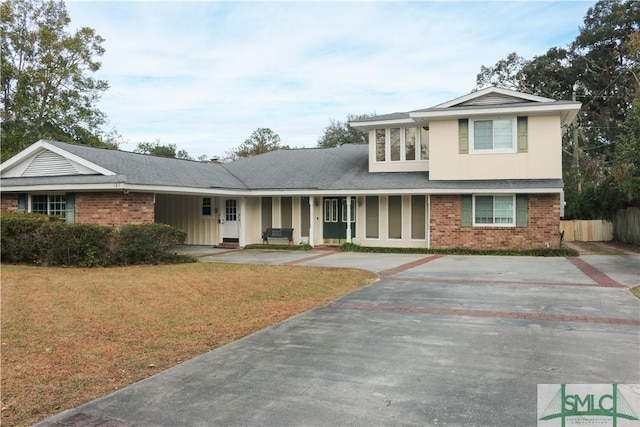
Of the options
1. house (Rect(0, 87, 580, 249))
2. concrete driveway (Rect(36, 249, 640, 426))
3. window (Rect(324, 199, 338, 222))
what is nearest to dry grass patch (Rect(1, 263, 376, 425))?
concrete driveway (Rect(36, 249, 640, 426))

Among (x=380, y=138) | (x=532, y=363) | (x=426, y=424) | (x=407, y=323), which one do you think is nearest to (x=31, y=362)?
(x=426, y=424)

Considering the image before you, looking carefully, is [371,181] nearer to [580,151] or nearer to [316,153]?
[316,153]

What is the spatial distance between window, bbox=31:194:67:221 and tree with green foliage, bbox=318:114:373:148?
33443mm

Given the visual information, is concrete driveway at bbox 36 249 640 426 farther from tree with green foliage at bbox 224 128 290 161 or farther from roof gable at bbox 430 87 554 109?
tree with green foliage at bbox 224 128 290 161

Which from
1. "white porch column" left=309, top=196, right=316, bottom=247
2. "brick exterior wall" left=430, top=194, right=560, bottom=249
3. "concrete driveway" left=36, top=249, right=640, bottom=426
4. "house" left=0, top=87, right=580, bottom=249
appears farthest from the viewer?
"white porch column" left=309, top=196, right=316, bottom=247

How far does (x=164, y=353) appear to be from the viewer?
5742 mm

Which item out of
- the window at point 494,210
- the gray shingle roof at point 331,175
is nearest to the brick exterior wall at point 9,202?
the gray shingle roof at point 331,175

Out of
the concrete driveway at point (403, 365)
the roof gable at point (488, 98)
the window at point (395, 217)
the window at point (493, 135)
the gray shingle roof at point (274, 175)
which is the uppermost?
the roof gable at point (488, 98)

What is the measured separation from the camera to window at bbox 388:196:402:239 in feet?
63.5

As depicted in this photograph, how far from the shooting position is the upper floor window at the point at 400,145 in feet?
65.8

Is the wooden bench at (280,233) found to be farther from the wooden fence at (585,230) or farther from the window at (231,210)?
the wooden fence at (585,230)

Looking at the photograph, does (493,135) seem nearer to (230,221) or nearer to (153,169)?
(230,221)

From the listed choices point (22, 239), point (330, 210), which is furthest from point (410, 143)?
point (22, 239)

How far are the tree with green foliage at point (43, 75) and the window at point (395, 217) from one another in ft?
70.3
